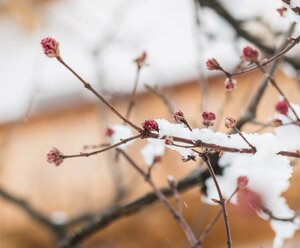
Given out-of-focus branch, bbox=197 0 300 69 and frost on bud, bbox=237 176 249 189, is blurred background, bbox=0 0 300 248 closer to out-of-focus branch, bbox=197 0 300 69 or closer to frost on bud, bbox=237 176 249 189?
out-of-focus branch, bbox=197 0 300 69

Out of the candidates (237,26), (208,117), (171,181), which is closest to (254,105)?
(171,181)

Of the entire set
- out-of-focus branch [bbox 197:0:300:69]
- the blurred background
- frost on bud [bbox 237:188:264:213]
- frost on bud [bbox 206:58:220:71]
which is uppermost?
the blurred background

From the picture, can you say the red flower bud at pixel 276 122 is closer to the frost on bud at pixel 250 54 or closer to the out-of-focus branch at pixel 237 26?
the frost on bud at pixel 250 54

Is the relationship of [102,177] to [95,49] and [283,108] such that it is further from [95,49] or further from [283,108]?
[283,108]

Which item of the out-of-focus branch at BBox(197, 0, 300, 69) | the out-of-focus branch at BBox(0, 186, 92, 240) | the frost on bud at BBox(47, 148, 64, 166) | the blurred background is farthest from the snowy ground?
the frost on bud at BBox(47, 148, 64, 166)

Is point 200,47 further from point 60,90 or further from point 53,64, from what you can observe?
point 53,64

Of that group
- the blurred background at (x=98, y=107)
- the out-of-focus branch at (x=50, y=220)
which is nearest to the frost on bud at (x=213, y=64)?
the blurred background at (x=98, y=107)
